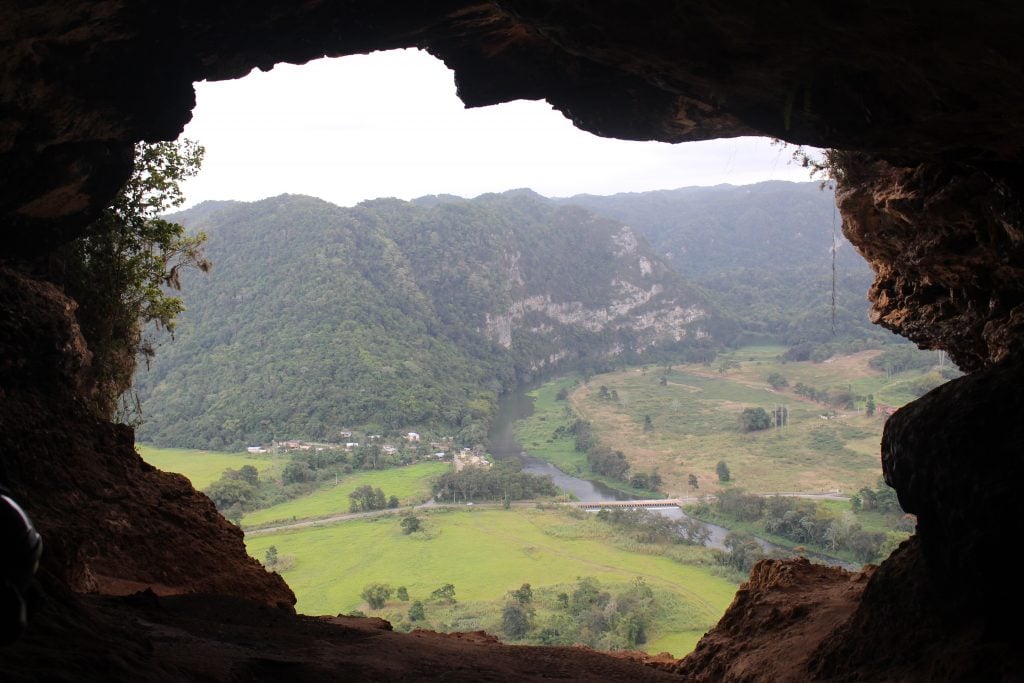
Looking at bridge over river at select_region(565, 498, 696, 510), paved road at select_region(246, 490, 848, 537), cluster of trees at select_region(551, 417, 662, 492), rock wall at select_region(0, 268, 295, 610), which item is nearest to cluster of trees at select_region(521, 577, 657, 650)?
bridge over river at select_region(565, 498, 696, 510)

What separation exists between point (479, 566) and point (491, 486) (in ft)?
51.0

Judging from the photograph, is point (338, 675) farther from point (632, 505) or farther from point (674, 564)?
point (632, 505)

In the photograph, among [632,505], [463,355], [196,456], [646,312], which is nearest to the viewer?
[632,505]

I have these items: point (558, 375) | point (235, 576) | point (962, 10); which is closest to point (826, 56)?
point (962, 10)

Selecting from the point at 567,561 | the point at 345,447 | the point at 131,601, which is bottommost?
the point at 567,561

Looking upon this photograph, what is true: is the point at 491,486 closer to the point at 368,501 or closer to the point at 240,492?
the point at 368,501

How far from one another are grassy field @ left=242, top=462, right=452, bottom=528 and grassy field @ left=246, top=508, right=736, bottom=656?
11.5 ft

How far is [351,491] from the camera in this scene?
5397 centimetres

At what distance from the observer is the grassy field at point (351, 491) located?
4809cm

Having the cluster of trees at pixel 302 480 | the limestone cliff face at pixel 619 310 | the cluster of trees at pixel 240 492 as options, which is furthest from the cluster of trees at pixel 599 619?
the limestone cliff face at pixel 619 310

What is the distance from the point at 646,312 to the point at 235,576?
133851 millimetres

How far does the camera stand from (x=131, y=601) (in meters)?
6.87

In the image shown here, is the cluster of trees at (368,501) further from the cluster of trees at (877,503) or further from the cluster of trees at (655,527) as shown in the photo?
the cluster of trees at (877,503)

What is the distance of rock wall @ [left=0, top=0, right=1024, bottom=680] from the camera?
5.61 metres
